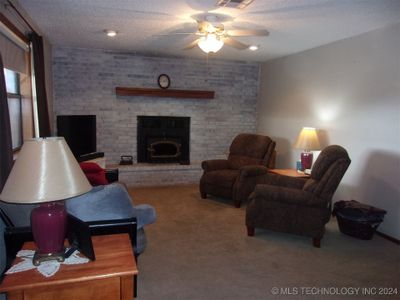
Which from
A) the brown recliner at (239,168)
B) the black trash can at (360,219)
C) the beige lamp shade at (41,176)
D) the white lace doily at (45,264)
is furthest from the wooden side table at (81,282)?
the brown recliner at (239,168)

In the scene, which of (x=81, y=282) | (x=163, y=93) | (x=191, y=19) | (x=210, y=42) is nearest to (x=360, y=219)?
(x=210, y=42)

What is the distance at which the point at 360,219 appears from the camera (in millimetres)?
3406

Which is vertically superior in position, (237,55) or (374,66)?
(237,55)

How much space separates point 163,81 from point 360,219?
149 inches

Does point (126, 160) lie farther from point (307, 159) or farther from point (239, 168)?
point (307, 159)

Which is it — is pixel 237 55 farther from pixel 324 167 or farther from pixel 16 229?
pixel 16 229

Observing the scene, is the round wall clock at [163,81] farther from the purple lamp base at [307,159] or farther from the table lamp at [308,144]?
the purple lamp base at [307,159]

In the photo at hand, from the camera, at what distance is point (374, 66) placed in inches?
144

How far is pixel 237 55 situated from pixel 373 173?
290 cm

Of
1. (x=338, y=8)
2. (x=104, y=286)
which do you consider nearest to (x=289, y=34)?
(x=338, y=8)

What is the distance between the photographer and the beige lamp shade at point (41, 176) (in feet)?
4.62

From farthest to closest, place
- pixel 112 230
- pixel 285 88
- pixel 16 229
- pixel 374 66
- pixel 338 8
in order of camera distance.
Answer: pixel 285 88 < pixel 374 66 < pixel 338 8 < pixel 112 230 < pixel 16 229

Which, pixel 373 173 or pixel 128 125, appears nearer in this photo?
pixel 373 173

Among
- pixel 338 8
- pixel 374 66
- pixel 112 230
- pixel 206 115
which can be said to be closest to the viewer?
pixel 112 230
